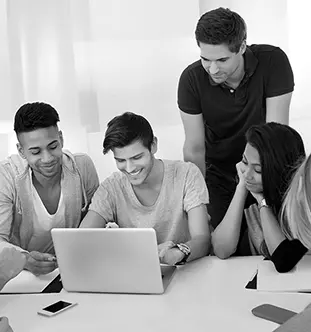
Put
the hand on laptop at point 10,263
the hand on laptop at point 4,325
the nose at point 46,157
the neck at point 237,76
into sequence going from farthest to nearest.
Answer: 1. the neck at point 237,76
2. the nose at point 46,157
3. the hand on laptop at point 10,263
4. the hand on laptop at point 4,325

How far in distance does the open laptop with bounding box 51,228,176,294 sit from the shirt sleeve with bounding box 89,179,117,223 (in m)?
0.37

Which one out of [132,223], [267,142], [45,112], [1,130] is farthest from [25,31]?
[267,142]

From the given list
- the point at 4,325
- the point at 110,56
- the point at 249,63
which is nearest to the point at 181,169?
the point at 249,63

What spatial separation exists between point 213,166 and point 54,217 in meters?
0.71

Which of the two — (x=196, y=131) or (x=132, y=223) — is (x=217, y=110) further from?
(x=132, y=223)

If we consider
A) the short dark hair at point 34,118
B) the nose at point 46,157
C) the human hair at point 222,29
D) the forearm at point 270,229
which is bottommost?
the forearm at point 270,229

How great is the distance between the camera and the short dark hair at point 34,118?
85.7 inches

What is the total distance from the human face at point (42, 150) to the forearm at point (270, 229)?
71 cm

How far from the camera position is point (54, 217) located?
219cm

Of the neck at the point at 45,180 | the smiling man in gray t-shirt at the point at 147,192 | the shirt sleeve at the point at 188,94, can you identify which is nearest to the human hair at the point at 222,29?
the shirt sleeve at the point at 188,94

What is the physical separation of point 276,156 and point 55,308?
81cm

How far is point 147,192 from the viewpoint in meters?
2.21

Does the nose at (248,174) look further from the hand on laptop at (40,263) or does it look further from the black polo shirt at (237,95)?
the hand on laptop at (40,263)

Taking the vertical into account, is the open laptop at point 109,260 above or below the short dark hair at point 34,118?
below
